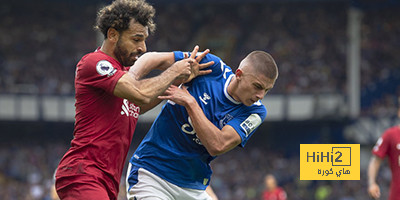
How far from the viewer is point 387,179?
69.5 feet

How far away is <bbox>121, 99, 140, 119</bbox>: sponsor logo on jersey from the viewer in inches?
168

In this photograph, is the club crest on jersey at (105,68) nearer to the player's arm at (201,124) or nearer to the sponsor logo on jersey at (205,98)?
the player's arm at (201,124)

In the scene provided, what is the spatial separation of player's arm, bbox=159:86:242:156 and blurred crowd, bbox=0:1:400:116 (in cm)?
2041

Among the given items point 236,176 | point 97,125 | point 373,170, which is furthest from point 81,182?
point 236,176

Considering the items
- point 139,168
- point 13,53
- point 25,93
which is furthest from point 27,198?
point 139,168

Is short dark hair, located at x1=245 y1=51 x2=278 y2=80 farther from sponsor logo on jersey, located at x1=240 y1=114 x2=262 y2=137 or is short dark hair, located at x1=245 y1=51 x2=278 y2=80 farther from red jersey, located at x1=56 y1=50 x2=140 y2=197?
red jersey, located at x1=56 y1=50 x2=140 y2=197

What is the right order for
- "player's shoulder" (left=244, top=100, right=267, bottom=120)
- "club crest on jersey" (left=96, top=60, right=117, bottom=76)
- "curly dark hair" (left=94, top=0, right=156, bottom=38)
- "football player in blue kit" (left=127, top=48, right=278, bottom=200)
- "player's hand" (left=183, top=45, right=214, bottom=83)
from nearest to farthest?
"club crest on jersey" (left=96, top=60, right=117, bottom=76) < "curly dark hair" (left=94, top=0, right=156, bottom=38) < "football player in blue kit" (left=127, top=48, right=278, bottom=200) < "player's hand" (left=183, top=45, right=214, bottom=83) < "player's shoulder" (left=244, top=100, right=267, bottom=120)

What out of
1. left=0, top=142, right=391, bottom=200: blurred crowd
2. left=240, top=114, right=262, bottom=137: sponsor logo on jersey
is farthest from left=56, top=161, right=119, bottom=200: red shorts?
left=0, top=142, right=391, bottom=200: blurred crowd

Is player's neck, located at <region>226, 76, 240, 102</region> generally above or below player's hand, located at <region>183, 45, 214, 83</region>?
below

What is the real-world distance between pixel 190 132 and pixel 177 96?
1.14ft

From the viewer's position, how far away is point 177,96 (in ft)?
14.4

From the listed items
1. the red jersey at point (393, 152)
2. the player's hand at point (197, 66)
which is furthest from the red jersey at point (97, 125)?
the red jersey at point (393, 152)

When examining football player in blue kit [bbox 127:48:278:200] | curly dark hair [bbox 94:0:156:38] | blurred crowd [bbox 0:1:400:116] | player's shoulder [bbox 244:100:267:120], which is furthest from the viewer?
blurred crowd [bbox 0:1:400:116]

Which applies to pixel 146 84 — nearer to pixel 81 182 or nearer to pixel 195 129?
pixel 195 129
